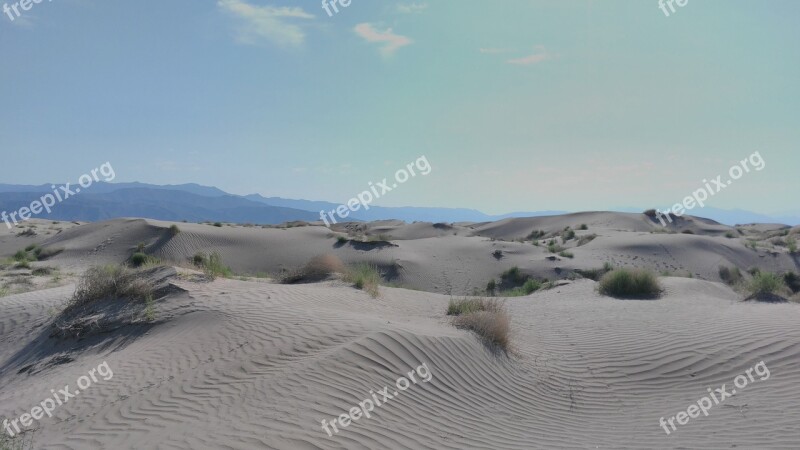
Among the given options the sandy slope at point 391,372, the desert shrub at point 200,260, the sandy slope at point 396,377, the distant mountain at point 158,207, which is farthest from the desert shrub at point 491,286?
the distant mountain at point 158,207

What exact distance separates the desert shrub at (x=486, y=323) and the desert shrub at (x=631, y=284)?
6125mm

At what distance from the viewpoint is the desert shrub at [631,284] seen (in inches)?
571

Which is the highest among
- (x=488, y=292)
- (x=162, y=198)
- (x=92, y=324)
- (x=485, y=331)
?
(x=162, y=198)

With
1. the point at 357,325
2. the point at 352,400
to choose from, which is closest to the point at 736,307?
the point at 357,325

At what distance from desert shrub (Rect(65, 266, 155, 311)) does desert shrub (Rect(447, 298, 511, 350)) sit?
6.21 metres

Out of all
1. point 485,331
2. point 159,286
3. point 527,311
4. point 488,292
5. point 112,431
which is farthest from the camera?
point 488,292

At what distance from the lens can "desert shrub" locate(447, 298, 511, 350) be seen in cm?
873

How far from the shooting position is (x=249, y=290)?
431 inches

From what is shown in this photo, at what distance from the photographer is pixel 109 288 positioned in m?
10.6

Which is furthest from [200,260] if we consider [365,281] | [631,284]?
[631,284]

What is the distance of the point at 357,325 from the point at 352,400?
7.78 feet

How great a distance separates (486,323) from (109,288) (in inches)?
304

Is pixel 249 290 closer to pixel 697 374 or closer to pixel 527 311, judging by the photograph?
pixel 527 311

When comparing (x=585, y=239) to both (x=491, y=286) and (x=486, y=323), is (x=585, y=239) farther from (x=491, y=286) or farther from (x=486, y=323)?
(x=486, y=323)
